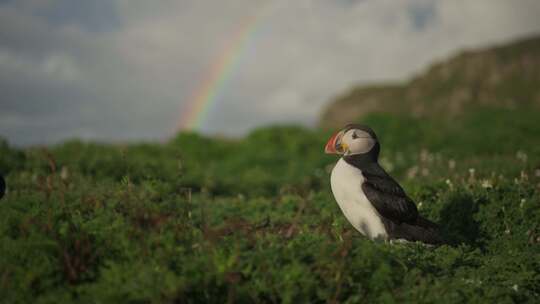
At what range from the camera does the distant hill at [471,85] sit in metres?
68.1

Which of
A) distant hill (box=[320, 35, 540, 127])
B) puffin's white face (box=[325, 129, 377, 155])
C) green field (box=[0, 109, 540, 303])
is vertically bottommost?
green field (box=[0, 109, 540, 303])

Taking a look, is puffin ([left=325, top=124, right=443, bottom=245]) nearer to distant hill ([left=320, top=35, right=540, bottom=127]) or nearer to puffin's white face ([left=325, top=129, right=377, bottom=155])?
puffin's white face ([left=325, top=129, right=377, bottom=155])

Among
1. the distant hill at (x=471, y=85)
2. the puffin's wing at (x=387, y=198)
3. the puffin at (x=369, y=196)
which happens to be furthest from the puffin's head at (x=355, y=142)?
the distant hill at (x=471, y=85)

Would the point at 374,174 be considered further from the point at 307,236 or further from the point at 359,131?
the point at 307,236

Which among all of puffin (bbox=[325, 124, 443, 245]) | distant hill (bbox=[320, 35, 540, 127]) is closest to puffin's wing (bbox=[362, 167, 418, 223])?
puffin (bbox=[325, 124, 443, 245])

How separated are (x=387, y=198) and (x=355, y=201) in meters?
0.33

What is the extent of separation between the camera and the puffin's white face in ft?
20.3

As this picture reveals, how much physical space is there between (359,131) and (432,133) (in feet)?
50.0

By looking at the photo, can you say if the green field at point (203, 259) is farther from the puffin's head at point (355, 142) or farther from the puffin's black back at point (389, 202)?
the puffin's head at point (355, 142)

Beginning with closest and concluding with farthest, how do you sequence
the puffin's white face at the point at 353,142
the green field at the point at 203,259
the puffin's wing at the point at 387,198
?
1. the green field at the point at 203,259
2. the puffin's wing at the point at 387,198
3. the puffin's white face at the point at 353,142

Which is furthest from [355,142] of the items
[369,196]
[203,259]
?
[203,259]

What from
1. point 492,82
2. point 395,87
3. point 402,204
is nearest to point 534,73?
point 492,82

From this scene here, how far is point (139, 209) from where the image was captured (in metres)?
4.62

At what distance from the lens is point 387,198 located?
5.98 meters
